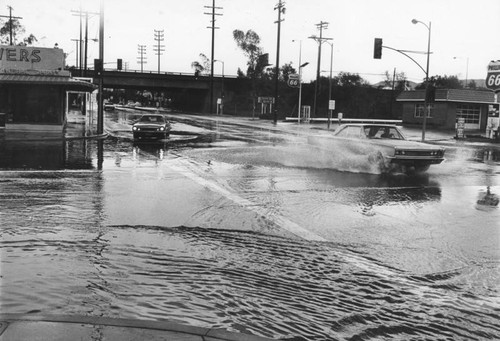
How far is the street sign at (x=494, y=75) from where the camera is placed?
32.4m

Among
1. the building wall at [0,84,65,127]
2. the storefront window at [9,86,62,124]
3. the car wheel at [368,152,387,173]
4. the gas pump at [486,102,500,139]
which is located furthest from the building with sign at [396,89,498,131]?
the car wheel at [368,152,387,173]

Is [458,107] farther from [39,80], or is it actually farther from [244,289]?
[244,289]

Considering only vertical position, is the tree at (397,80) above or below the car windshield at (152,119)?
above

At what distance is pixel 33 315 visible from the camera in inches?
162

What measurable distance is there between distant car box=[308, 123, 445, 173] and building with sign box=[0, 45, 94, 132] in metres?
17.5

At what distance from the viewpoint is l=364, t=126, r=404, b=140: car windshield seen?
51.2ft

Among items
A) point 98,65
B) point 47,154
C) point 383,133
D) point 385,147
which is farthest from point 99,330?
point 98,65

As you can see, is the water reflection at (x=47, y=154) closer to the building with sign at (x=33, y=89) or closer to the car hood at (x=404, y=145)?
the building with sign at (x=33, y=89)

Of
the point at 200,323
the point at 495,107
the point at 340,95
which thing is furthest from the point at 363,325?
the point at 340,95

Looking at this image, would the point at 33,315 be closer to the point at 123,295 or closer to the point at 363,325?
the point at 123,295

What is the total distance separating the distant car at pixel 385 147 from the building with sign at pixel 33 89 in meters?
17.5

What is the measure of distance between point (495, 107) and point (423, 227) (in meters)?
33.3

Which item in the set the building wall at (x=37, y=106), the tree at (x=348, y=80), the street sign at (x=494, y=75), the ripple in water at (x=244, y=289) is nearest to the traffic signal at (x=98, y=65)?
the building wall at (x=37, y=106)

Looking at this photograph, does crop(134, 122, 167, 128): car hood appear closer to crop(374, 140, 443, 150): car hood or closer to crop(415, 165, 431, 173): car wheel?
crop(374, 140, 443, 150): car hood
